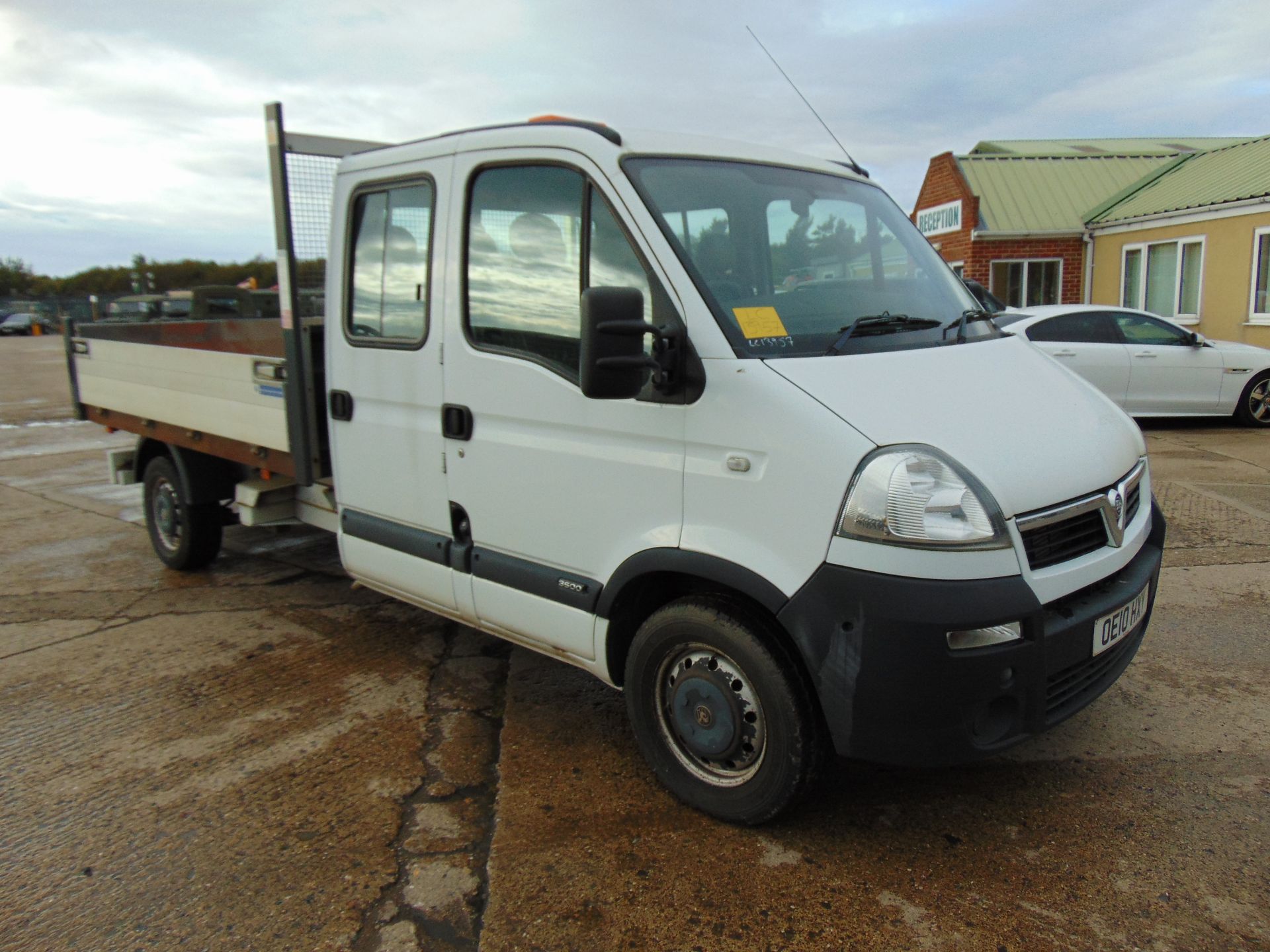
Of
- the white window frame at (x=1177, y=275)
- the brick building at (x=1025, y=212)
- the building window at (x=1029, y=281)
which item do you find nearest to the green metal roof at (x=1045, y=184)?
the brick building at (x=1025, y=212)

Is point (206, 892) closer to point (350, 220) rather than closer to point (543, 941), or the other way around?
point (543, 941)

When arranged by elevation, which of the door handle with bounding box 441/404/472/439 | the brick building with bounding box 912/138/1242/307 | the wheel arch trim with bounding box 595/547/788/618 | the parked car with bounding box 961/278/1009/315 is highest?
the brick building with bounding box 912/138/1242/307

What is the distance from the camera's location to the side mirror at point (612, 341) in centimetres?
268

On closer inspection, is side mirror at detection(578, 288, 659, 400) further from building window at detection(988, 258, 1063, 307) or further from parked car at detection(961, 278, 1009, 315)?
building window at detection(988, 258, 1063, 307)

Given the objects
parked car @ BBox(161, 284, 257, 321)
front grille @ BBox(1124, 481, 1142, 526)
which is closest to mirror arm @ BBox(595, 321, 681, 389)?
front grille @ BBox(1124, 481, 1142, 526)

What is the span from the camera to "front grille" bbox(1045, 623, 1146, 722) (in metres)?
2.72

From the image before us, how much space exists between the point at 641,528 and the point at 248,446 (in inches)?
108

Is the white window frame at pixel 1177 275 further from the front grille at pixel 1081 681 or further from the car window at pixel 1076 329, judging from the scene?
the front grille at pixel 1081 681

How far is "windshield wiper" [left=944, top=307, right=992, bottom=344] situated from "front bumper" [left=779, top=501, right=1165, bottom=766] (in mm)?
1046

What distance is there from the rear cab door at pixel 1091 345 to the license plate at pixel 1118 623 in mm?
8629

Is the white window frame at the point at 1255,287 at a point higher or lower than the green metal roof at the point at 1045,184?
lower

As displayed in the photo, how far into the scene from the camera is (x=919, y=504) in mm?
2525

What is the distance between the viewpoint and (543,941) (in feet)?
8.52

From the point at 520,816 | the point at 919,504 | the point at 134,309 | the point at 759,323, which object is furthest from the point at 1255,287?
the point at 520,816
